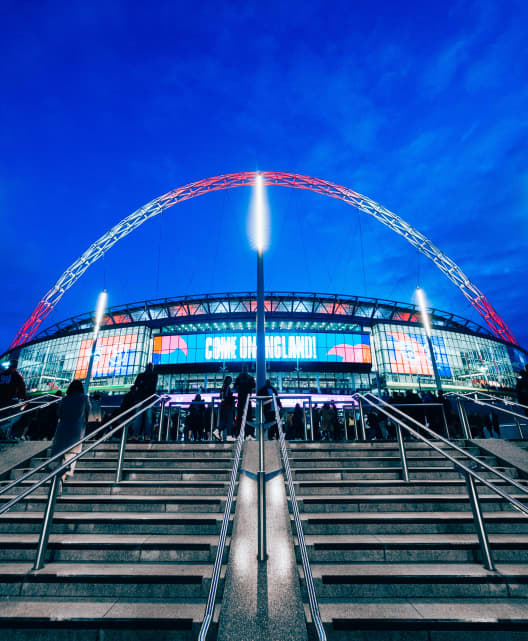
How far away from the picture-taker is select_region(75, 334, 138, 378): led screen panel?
48.2 m

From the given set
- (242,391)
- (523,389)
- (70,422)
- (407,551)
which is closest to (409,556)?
(407,551)

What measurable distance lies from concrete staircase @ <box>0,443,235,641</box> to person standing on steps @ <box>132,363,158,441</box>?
8.95 ft

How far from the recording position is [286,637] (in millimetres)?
2697

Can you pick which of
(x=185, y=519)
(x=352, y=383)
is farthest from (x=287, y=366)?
(x=185, y=519)

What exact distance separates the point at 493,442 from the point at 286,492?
5.21 m

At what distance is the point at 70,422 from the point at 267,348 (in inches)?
1414

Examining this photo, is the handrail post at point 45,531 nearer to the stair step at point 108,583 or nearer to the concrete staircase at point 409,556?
the stair step at point 108,583

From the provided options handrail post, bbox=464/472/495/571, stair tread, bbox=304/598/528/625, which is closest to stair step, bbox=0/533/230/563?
stair tread, bbox=304/598/528/625

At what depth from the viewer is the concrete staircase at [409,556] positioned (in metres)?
2.99

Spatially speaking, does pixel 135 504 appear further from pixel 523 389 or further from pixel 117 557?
pixel 523 389

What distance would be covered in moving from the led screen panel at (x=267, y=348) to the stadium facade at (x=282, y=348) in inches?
5.2

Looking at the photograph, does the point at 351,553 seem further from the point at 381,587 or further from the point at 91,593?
the point at 91,593

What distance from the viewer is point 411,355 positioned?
1913 inches

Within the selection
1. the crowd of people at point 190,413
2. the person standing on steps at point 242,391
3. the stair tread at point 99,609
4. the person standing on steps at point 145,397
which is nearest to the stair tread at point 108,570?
the stair tread at point 99,609
